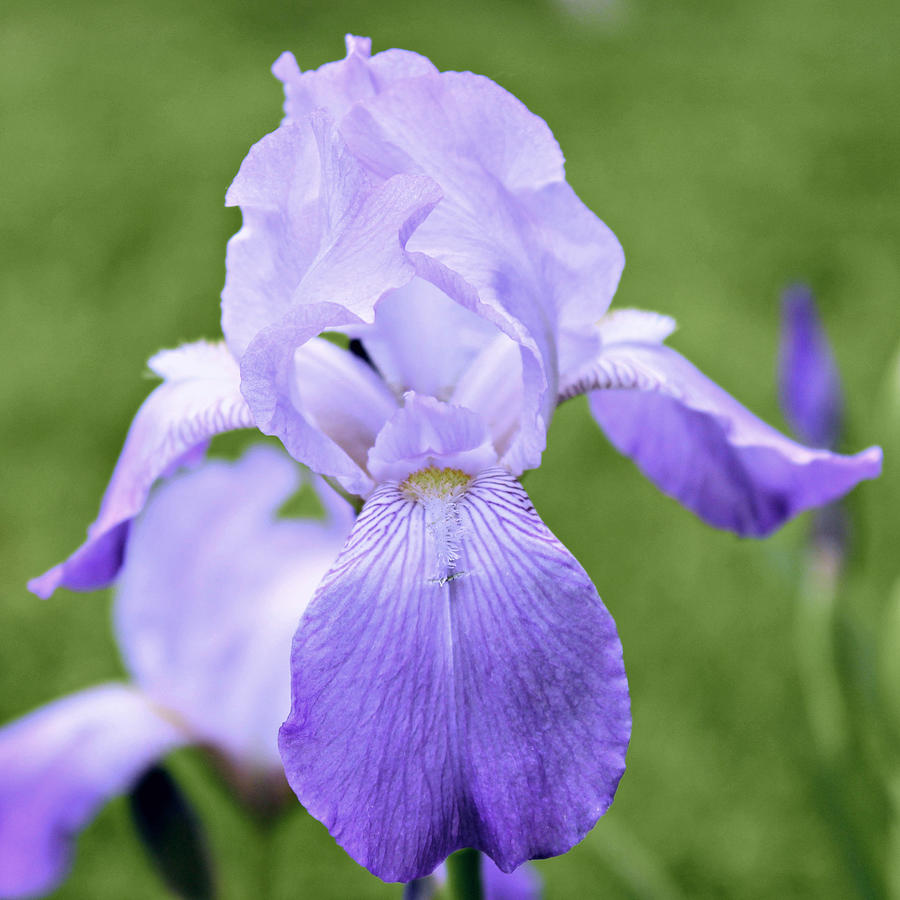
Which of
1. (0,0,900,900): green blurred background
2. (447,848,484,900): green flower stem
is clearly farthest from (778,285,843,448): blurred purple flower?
(447,848,484,900): green flower stem

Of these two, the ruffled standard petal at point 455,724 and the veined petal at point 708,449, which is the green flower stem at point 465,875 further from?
the veined petal at point 708,449

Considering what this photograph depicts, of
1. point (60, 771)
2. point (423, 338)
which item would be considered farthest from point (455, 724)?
point (60, 771)

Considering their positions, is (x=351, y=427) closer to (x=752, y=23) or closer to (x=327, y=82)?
(x=327, y=82)

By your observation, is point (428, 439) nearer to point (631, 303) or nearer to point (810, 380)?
point (810, 380)

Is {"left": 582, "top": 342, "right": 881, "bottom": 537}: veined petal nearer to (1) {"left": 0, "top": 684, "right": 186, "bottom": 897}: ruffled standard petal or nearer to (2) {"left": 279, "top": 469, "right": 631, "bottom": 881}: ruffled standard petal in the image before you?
(2) {"left": 279, "top": 469, "right": 631, "bottom": 881}: ruffled standard petal

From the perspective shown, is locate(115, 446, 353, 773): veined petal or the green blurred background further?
the green blurred background

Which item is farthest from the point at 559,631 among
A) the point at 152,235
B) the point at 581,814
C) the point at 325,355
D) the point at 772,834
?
the point at 152,235

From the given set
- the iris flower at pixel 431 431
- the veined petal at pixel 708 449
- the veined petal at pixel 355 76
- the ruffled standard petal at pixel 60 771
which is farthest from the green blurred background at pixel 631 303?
the veined petal at pixel 355 76
